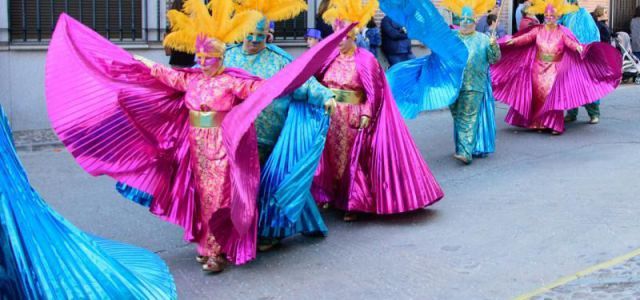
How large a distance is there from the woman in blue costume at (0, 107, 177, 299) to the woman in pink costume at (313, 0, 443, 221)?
8.60ft

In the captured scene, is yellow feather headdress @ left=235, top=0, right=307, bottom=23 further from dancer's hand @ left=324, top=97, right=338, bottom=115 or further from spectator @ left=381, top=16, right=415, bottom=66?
spectator @ left=381, top=16, right=415, bottom=66

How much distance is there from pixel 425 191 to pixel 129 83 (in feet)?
7.30

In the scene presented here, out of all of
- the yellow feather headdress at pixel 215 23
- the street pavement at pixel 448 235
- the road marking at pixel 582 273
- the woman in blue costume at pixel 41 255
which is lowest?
the street pavement at pixel 448 235

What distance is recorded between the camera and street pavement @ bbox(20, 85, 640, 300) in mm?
4648

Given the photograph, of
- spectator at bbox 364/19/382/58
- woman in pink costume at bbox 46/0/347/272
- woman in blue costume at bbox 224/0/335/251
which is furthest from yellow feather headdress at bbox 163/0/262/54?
spectator at bbox 364/19/382/58

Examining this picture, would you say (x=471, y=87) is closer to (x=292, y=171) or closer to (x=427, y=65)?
(x=427, y=65)

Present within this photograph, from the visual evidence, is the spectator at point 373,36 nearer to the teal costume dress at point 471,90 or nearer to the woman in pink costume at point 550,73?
the woman in pink costume at point 550,73

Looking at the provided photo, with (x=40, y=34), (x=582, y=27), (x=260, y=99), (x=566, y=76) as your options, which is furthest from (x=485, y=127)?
(x=40, y=34)

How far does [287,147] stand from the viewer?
5.06 meters

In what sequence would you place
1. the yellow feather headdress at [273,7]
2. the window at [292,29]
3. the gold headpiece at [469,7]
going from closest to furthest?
1. the yellow feather headdress at [273,7]
2. the gold headpiece at [469,7]
3. the window at [292,29]

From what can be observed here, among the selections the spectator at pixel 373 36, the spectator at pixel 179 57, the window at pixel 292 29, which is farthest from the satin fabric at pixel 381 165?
the spectator at pixel 373 36

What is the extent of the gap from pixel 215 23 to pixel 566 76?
20.2 feet

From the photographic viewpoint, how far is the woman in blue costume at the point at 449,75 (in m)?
6.44

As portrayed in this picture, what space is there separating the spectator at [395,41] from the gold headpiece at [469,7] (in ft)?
15.7
